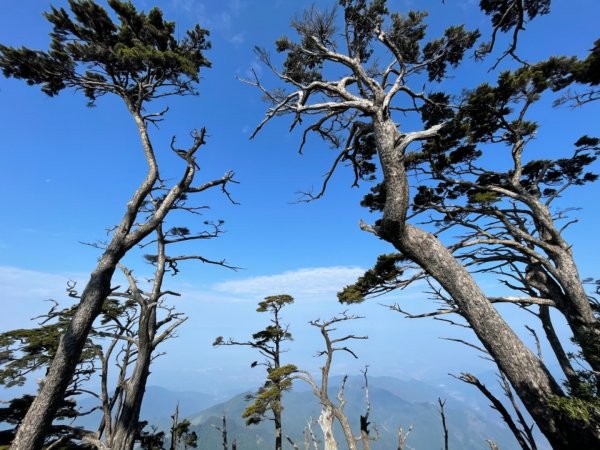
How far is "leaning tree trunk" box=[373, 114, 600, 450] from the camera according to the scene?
139 inches

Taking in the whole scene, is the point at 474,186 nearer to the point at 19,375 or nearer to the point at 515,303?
the point at 515,303

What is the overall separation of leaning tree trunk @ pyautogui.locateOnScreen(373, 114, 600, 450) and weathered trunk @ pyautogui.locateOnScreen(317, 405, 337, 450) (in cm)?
501

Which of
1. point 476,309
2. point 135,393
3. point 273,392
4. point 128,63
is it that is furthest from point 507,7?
point 273,392

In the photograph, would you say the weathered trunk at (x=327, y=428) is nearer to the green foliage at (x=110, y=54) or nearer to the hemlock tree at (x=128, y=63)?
the hemlock tree at (x=128, y=63)

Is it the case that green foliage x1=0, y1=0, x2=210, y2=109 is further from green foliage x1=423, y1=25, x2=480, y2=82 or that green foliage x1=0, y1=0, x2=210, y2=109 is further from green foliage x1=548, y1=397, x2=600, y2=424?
green foliage x1=548, y1=397, x2=600, y2=424

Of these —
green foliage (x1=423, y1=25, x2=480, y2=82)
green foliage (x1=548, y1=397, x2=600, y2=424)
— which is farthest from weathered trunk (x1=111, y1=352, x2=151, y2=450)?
green foliage (x1=423, y1=25, x2=480, y2=82)

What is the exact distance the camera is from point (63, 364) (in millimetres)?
4742

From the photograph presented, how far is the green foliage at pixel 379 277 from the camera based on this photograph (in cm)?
854

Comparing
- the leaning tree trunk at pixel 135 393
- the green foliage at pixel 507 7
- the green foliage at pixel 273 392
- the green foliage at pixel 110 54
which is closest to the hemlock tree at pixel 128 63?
the green foliage at pixel 110 54

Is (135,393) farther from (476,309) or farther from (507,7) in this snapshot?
(507,7)

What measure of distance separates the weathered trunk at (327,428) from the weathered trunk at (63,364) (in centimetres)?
569

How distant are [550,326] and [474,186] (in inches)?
184

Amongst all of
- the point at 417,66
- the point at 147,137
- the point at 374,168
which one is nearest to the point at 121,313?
the point at 147,137

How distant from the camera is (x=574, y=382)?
3.99 meters
